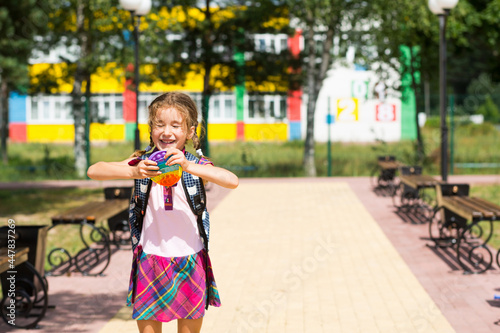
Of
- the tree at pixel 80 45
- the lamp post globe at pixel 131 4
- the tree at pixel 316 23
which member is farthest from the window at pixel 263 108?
the lamp post globe at pixel 131 4

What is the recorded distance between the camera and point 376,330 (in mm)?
5734

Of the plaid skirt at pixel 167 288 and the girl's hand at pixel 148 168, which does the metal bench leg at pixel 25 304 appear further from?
the girl's hand at pixel 148 168

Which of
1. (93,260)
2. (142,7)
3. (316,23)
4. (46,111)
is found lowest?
(93,260)

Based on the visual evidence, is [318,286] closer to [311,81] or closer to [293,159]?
[311,81]

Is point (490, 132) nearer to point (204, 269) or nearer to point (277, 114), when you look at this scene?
point (277, 114)

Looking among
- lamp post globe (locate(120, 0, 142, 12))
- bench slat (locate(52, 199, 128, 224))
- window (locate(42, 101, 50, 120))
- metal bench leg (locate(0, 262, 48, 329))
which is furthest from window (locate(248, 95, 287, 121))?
window (locate(42, 101, 50, 120))

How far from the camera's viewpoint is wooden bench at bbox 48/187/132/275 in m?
8.02

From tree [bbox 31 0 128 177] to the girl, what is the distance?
17581 mm

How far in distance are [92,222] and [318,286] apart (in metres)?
2.64

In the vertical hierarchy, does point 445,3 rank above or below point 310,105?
above

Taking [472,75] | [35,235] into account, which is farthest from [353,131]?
[472,75]

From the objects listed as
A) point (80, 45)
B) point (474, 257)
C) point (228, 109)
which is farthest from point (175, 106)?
point (228, 109)

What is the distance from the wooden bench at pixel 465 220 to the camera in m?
7.92

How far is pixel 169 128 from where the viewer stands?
347 cm
